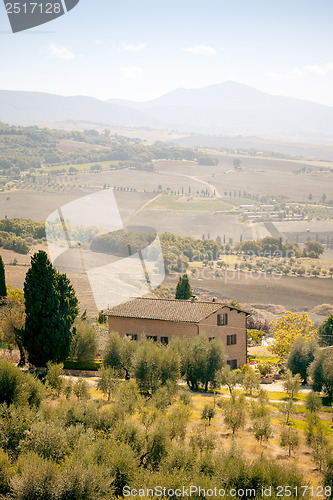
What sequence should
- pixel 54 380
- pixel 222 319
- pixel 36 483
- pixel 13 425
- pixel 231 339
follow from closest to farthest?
1. pixel 36 483
2. pixel 13 425
3. pixel 54 380
4. pixel 222 319
5. pixel 231 339

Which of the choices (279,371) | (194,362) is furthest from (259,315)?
(194,362)

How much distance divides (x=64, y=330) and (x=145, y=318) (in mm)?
8362

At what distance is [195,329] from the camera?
43344mm

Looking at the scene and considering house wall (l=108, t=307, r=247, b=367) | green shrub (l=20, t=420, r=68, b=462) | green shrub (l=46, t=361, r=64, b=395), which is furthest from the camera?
house wall (l=108, t=307, r=247, b=367)

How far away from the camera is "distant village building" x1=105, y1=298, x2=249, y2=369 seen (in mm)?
43594

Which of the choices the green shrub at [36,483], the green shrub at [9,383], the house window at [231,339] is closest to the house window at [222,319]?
the house window at [231,339]

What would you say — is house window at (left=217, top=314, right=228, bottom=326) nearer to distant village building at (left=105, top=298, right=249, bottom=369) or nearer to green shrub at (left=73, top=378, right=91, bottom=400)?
distant village building at (left=105, top=298, right=249, bottom=369)

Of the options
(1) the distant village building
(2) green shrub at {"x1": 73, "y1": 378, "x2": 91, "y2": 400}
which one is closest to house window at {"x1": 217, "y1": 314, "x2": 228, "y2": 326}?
(1) the distant village building

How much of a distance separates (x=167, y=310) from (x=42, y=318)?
11186mm

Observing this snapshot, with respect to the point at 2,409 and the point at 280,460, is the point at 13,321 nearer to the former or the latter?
the point at 2,409

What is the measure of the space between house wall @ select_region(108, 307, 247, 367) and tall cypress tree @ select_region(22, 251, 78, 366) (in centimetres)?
715

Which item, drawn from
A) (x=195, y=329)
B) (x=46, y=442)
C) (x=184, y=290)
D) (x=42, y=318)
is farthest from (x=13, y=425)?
(x=184, y=290)

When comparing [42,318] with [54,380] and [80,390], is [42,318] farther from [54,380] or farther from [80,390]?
[80,390]

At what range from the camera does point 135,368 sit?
3397cm
